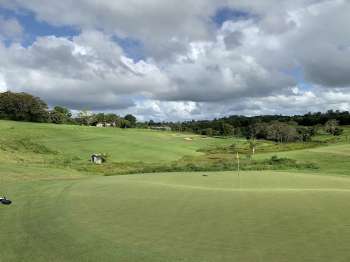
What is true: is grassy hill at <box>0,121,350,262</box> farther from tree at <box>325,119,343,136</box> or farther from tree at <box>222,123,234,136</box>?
tree at <box>222,123,234,136</box>

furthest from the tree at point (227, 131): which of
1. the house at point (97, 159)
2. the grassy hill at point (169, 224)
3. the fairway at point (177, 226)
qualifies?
the fairway at point (177, 226)

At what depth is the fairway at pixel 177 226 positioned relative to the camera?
7.24m

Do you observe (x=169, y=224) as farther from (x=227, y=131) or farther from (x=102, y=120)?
(x=102, y=120)

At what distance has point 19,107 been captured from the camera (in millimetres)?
96562

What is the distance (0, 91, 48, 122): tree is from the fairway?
291 ft

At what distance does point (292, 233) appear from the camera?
8570 mm

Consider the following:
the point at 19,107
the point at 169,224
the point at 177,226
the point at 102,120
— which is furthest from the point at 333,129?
the point at 177,226

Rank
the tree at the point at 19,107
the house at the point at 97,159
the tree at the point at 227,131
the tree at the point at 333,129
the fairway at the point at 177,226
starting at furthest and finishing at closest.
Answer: the tree at the point at 227,131 → the tree at the point at 333,129 → the tree at the point at 19,107 → the house at the point at 97,159 → the fairway at the point at 177,226

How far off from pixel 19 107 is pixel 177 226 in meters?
96.3

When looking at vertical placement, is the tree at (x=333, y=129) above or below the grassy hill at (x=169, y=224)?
above

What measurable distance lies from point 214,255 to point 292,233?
2424 millimetres

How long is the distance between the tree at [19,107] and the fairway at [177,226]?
88776mm

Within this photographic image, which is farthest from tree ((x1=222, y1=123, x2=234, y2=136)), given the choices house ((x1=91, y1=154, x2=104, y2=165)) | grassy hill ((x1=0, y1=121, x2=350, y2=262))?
grassy hill ((x1=0, y1=121, x2=350, y2=262))

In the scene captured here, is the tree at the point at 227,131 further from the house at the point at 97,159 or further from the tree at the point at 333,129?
the house at the point at 97,159
